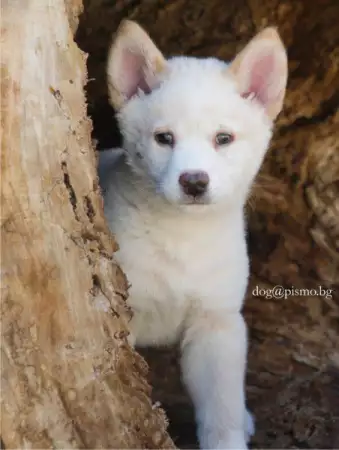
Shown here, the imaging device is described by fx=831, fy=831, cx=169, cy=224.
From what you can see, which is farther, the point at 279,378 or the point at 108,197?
the point at 279,378

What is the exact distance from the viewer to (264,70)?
3332 millimetres

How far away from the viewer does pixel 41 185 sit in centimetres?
249

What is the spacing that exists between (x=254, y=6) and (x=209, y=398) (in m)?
1.99

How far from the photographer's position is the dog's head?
3.01 meters

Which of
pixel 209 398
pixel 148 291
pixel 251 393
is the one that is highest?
pixel 148 291

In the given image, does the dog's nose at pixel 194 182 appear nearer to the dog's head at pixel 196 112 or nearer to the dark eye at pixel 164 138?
the dog's head at pixel 196 112

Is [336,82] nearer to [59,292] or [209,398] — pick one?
[209,398]

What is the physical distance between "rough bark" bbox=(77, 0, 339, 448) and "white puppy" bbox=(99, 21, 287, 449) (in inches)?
23.1

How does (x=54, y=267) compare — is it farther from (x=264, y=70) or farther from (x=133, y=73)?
(x=264, y=70)

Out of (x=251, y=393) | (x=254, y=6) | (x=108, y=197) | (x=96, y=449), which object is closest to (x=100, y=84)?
(x=254, y=6)

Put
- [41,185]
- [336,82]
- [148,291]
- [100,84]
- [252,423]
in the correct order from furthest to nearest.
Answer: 1. [100,84]
2. [336,82]
3. [252,423]
4. [148,291]
5. [41,185]

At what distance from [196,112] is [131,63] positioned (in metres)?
0.44

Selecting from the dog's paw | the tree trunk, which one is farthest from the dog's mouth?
the dog's paw

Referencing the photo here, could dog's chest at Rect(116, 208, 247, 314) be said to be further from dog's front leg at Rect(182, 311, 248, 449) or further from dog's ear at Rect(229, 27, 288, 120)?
A: dog's ear at Rect(229, 27, 288, 120)
